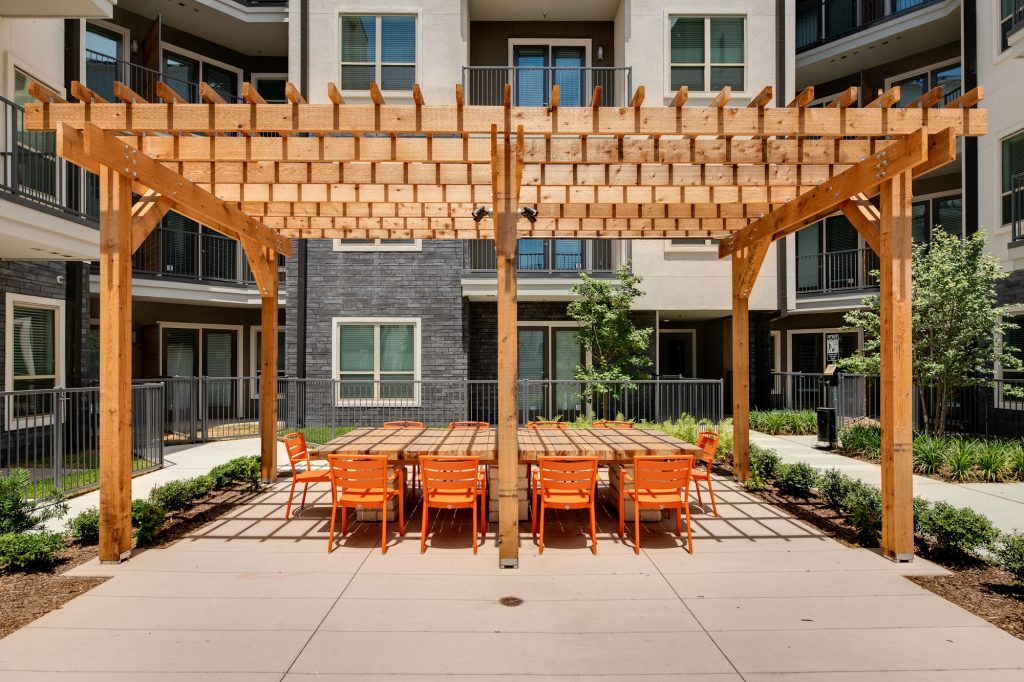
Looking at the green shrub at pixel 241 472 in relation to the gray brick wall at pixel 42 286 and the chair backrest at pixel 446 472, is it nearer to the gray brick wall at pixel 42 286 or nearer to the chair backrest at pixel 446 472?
the chair backrest at pixel 446 472

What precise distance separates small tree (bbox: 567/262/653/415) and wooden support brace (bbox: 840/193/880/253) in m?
7.04

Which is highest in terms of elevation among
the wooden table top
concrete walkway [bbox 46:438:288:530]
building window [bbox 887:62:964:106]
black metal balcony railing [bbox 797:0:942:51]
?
black metal balcony railing [bbox 797:0:942:51]

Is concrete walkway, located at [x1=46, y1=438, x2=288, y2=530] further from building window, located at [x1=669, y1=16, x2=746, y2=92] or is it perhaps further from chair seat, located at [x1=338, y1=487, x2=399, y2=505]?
building window, located at [x1=669, y1=16, x2=746, y2=92]

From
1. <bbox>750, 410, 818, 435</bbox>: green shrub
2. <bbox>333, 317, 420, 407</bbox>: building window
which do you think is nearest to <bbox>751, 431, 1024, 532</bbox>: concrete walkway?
<bbox>750, 410, 818, 435</bbox>: green shrub

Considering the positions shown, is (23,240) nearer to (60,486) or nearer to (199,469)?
(60,486)

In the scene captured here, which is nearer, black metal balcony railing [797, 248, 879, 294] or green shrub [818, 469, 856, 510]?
green shrub [818, 469, 856, 510]

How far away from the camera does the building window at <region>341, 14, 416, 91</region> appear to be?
46.5 feet

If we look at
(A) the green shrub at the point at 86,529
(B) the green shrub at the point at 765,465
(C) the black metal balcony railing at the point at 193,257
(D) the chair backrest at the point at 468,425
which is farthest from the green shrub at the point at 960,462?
(C) the black metal balcony railing at the point at 193,257

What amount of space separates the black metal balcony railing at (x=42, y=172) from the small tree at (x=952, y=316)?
1419cm

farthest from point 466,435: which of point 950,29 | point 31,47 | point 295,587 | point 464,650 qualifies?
point 950,29

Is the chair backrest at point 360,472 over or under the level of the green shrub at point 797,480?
over

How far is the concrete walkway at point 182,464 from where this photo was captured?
7757 millimetres

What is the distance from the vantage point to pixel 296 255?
47.6ft

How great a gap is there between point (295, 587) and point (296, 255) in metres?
11.0
